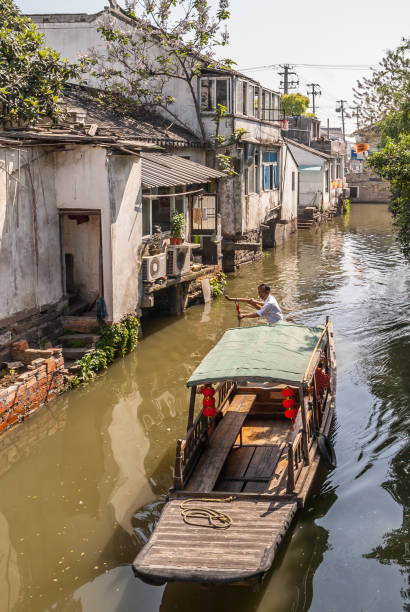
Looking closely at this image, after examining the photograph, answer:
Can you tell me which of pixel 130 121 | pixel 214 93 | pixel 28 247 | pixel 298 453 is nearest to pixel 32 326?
pixel 28 247

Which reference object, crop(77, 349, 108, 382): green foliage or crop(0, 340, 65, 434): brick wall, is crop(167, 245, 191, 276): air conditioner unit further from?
crop(0, 340, 65, 434): brick wall

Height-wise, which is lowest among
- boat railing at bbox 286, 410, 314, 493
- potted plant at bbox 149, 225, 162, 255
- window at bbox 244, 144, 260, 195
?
boat railing at bbox 286, 410, 314, 493

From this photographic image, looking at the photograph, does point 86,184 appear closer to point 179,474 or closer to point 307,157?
point 179,474

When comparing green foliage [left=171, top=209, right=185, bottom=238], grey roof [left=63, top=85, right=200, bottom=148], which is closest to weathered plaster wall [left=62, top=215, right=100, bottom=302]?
green foliage [left=171, top=209, right=185, bottom=238]

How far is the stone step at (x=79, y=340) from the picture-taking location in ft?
45.3

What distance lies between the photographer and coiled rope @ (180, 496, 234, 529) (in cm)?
691

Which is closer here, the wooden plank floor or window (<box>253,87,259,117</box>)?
the wooden plank floor

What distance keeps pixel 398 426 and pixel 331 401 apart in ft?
4.73

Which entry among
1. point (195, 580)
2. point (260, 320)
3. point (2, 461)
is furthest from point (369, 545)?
point (260, 320)

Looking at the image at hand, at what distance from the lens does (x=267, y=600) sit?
6.99m

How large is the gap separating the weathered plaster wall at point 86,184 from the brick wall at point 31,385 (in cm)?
238

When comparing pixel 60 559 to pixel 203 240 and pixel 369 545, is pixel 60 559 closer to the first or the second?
pixel 369 545

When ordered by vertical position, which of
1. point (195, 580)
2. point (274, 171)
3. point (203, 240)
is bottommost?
point (195, 580)

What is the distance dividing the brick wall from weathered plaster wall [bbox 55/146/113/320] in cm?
238
